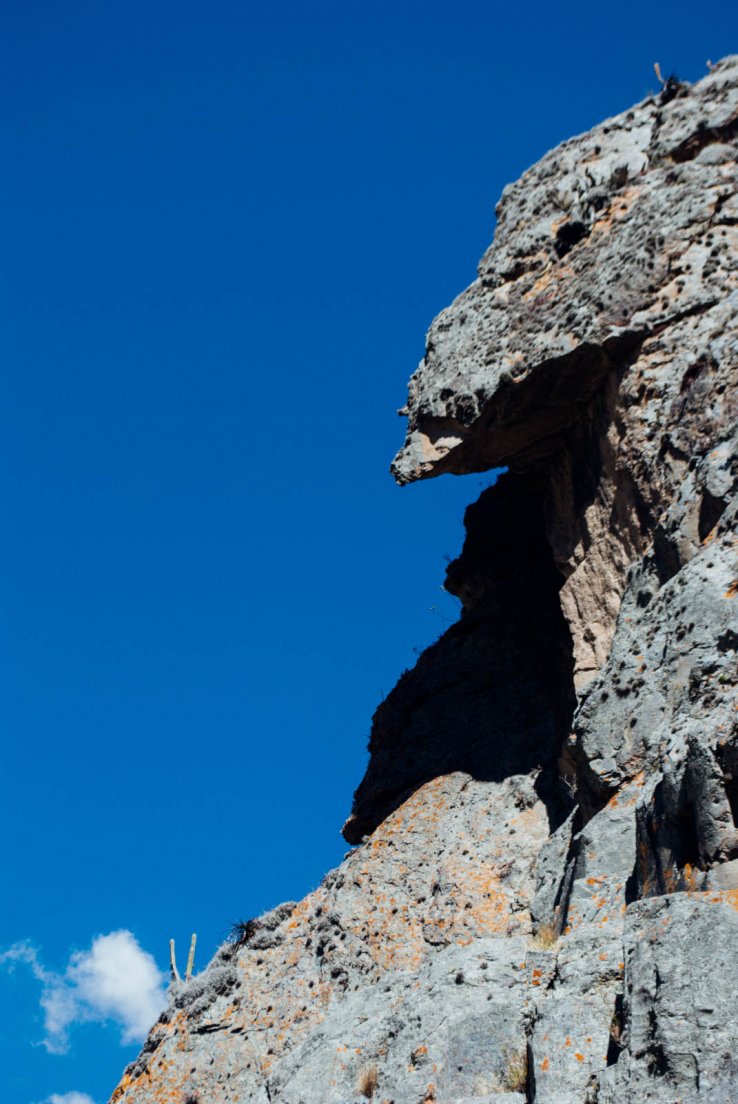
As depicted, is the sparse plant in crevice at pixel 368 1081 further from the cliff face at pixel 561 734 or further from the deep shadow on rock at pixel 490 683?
the deep shadow on rock at pixel 490 683

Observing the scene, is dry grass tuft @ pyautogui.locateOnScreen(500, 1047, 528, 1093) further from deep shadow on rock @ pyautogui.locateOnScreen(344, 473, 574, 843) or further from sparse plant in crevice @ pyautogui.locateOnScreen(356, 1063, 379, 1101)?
deep shadow on rock @ pyautogui.locateOnScreen(344, 473, 574, 843)

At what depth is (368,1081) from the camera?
1189 centimetres

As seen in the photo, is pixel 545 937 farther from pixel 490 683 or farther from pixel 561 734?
pixel 490 683

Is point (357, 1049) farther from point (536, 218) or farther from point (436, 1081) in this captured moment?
point (536, 218)

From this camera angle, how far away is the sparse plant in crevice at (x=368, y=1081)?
11711 mm

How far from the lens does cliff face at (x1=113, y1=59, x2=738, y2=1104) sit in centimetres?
855

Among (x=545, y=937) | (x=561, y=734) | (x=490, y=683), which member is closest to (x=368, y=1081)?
(x=545, y=937)

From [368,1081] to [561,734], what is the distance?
7267 mm

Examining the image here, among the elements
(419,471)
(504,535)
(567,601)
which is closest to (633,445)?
(567,601)

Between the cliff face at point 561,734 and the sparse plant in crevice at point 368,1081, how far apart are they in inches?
1.2

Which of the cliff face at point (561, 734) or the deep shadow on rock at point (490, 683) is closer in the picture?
the cliff face at point (561, 734)

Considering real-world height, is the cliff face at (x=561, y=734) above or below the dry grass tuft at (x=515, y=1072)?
above

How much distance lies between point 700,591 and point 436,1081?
520 centimetres

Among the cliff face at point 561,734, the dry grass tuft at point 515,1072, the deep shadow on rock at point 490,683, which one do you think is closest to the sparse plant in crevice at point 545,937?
the cliff face at point 561,734
